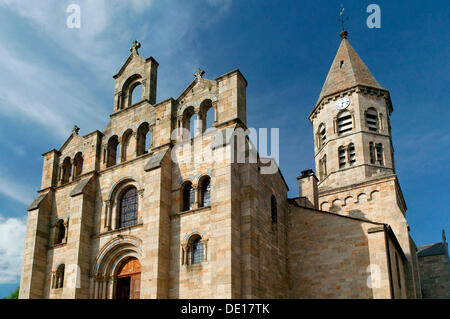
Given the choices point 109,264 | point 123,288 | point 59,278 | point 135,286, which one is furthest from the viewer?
point 59,278

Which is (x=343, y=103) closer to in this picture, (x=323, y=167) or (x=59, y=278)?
(x=323, y=167)

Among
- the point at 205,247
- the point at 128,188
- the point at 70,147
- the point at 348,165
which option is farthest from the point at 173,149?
the point at 348,165

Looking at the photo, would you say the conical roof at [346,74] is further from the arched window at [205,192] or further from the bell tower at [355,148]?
the arched window at [205,192]

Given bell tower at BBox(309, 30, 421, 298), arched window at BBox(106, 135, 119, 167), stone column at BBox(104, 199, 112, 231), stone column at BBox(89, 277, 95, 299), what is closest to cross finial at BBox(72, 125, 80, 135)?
arched window at BBox(106, 135, 119, 167)

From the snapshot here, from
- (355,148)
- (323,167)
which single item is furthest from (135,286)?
(355,148)

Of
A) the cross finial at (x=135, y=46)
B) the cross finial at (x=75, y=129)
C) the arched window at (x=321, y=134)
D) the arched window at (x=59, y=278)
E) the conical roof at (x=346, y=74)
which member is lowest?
the arched window at (x=59, y=278)

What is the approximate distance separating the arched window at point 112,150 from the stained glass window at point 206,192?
695 centimetres

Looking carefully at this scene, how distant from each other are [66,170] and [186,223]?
1100 centimetres

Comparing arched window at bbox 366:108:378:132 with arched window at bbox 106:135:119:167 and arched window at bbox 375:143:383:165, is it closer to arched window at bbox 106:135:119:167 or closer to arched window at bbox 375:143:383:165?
arched window at bbox 375:143:383:165

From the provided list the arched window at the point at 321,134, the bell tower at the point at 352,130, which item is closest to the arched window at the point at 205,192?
the bell tower at the point at 352,130

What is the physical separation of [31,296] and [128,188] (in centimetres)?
752

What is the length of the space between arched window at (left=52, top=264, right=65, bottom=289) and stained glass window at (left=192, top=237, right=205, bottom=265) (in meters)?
8.57

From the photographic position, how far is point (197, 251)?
20.0 meters

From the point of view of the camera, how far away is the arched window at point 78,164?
27.1 m
